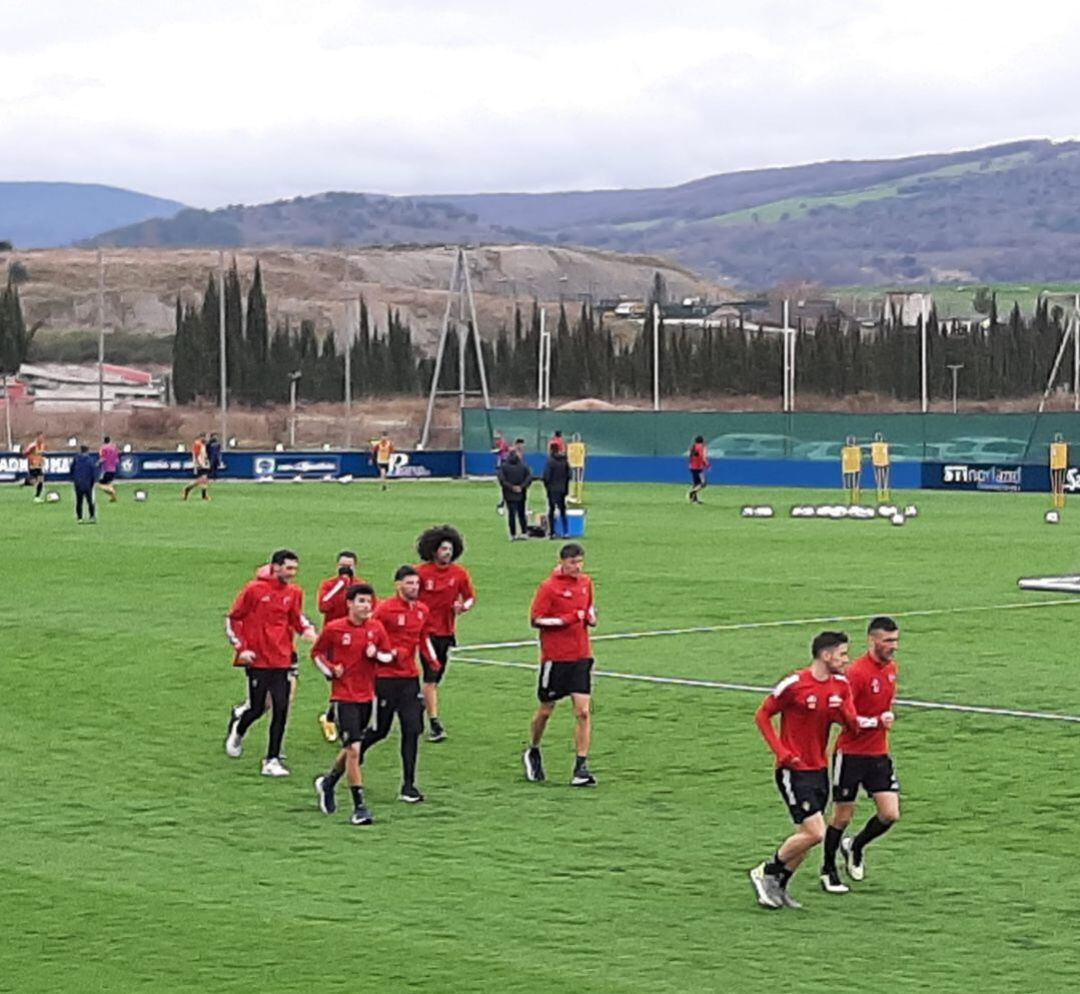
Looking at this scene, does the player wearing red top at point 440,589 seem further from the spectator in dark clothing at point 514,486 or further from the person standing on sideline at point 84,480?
the person standing on sideline at point 84,480

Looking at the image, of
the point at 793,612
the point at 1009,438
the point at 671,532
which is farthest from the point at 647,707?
the point at 1009,438

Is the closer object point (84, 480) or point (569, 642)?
point (569, 642)

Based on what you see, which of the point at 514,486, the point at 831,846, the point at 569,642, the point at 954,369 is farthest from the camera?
the point at 954,369

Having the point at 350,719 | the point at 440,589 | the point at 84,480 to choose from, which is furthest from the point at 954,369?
the point at 350,719

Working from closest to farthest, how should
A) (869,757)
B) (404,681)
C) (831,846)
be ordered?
(869,757) < (831,846) < (404,681)

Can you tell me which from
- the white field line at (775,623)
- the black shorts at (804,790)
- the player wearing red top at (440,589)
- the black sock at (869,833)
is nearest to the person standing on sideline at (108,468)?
the white field line at (775,623)

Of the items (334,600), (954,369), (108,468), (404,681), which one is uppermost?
(954,369)

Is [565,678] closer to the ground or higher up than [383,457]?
higher up

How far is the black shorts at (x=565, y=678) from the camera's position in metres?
19.0

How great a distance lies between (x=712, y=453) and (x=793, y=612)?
46.7m

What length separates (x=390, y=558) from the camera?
43188 mm

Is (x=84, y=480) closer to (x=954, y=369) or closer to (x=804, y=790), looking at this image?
(x=804, y=790)

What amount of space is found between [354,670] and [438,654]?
13.5ft

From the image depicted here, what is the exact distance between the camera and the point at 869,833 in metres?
15.2
